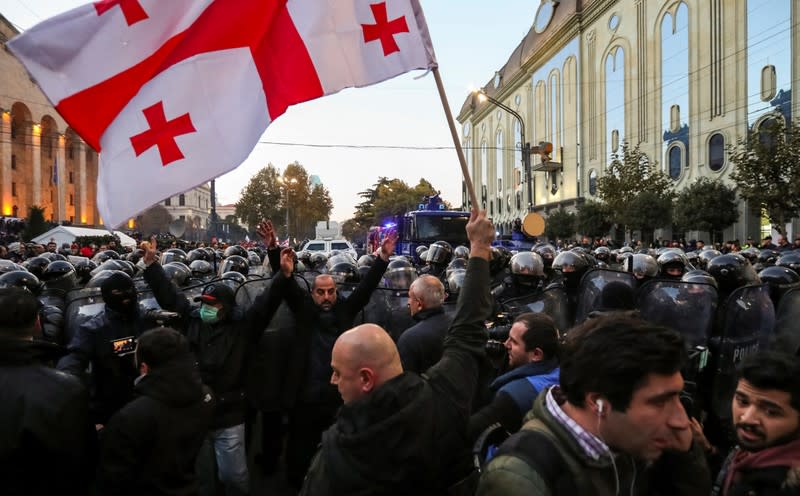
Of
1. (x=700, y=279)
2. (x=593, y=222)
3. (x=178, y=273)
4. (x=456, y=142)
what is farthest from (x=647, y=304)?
(x=593, y=222)

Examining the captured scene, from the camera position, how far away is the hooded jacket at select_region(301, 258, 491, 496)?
1814 millimetres

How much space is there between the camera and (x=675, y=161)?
3378 cm

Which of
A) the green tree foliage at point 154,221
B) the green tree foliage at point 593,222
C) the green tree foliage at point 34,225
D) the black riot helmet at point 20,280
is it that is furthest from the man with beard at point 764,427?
the green tree foliage at point 154,221

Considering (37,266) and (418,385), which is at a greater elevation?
(37,266)

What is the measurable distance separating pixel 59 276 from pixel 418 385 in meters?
6.46

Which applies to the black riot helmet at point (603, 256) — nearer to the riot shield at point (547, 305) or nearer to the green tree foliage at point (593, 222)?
the riot shield at point (547, 305)

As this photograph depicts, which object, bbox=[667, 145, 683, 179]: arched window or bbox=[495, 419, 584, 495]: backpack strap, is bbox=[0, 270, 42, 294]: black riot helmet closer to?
bbox=[495, 419, 584, 495]: backpack strap

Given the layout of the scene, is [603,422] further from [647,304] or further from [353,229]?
[353,229]

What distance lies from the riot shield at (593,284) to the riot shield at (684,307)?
372 millimetres

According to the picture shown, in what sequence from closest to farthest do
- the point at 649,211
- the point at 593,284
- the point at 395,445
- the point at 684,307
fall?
the point at 395,445, the point at 684,307, the point at 593,284, the point at 649,211

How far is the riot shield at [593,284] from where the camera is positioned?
205 inches

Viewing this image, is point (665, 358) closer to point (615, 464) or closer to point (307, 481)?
point (615, 464)

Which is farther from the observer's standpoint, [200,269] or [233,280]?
[200,269]

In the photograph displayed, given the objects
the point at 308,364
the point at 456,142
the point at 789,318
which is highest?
the point at 456,142
